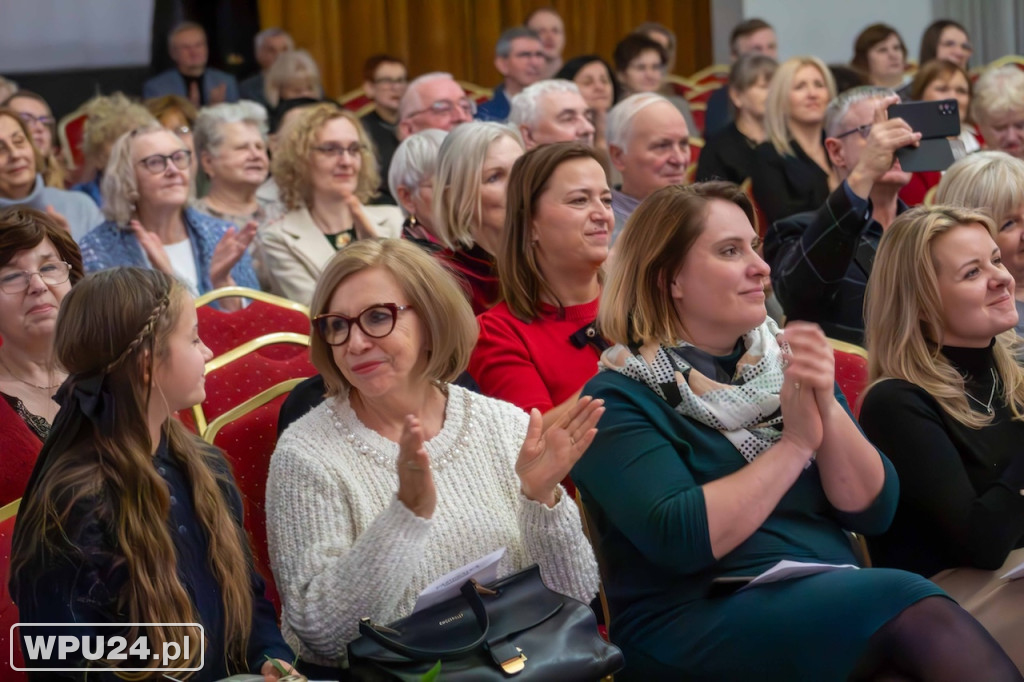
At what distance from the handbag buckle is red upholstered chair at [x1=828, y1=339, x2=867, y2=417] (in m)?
1.21

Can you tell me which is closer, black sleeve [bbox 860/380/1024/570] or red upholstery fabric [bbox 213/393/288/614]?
black sleeve [bbox 860/380/1024/570]

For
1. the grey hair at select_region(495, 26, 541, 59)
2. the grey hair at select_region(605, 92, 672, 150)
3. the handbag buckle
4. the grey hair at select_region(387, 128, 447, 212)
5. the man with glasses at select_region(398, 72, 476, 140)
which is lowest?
the handbag buckle

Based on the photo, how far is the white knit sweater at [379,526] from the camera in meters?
2.05

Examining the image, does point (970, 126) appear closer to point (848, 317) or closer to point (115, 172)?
point (848, 317)

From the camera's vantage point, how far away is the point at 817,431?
2.12 meters

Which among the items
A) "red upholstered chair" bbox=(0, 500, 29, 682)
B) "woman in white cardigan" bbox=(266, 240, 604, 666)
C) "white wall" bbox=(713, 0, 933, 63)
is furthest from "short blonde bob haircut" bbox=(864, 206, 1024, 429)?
"white wall" bbox=(713, 0, 933, 63)

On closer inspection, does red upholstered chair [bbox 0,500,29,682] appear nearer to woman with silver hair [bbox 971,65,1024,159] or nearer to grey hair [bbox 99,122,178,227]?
grey hair [bbox 99,122,178,227]

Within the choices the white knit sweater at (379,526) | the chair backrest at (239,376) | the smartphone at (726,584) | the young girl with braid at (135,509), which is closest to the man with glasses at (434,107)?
the chair backrest at (239,376)

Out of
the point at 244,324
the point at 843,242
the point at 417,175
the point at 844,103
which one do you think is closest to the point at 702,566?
the point at 843,242

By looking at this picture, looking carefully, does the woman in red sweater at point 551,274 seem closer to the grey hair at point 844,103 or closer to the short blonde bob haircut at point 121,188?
the grey hair at point 844,103

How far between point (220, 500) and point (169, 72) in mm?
6230

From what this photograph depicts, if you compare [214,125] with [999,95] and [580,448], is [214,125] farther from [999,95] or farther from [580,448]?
[580,448]

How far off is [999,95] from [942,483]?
3.59 metres

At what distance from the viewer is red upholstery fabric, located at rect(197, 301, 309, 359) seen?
3266 mm
